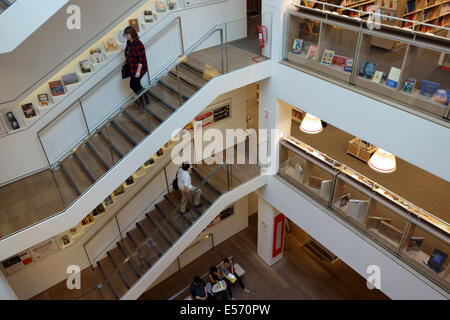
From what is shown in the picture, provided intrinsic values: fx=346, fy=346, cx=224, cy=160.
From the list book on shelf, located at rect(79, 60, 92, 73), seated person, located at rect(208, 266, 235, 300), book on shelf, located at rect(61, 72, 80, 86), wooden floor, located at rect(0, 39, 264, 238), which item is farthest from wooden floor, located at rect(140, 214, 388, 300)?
book on shelf, located at rect(79, 60, 92, 73)

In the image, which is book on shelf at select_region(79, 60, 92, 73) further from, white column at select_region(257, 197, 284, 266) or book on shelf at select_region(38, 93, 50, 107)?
white column at select_region(257, 197, 284, 266)

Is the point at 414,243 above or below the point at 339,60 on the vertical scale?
below

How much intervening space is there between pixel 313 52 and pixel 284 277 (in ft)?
18.5

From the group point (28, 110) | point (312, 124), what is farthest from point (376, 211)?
point (28, 110)

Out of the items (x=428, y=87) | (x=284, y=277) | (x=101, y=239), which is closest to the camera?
(x=428, y=87)

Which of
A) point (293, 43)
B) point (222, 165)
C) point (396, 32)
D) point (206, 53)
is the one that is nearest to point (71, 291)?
point (222, 165)

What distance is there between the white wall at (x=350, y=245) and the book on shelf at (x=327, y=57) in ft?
8.20

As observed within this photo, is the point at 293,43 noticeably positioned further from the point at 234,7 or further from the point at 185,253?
the point at 185,253

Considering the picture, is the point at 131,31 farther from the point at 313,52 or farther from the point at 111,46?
the point at 313,52

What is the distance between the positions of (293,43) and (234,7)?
2.24 meters

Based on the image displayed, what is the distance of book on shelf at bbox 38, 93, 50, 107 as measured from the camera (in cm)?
609

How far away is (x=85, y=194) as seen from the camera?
5.21 metres

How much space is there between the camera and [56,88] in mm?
6168

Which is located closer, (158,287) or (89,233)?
(89,233)
